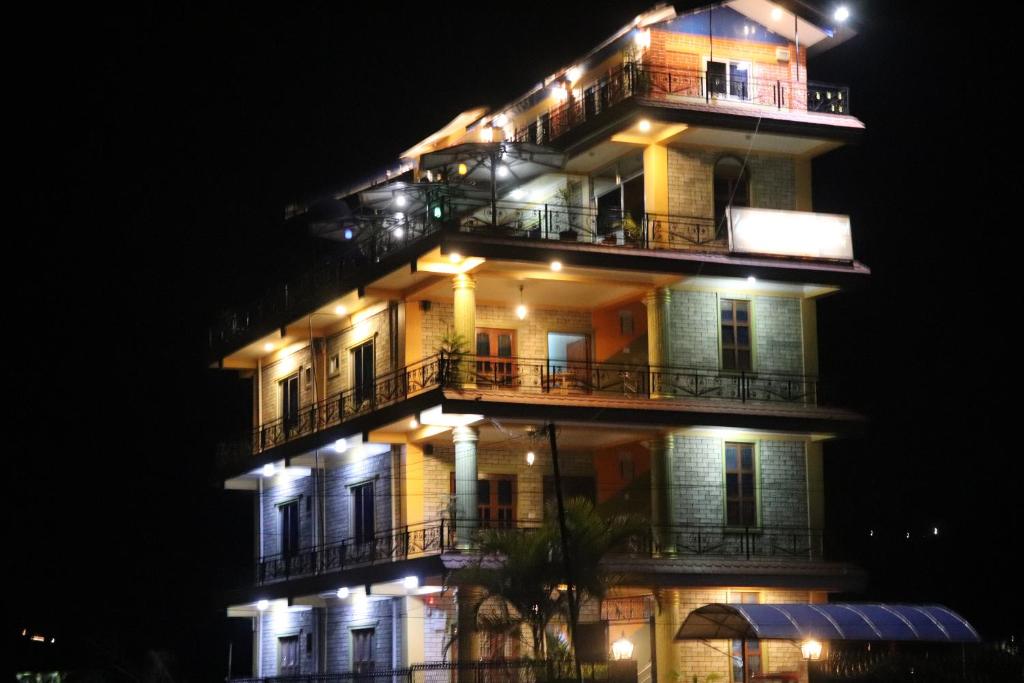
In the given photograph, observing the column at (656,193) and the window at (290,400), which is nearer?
the column at (656,193)

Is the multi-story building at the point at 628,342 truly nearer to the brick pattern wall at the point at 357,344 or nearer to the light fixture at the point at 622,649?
the brick pattern wall at the point at 357,344

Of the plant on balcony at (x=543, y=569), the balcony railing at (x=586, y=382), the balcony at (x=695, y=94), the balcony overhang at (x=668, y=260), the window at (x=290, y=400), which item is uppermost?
the balcony at (x=695, y=94)

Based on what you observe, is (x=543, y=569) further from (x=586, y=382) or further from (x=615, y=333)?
(x=615, y=333)

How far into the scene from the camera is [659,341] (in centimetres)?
4366

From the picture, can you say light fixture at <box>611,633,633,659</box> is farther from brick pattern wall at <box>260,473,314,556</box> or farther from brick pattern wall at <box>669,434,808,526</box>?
brick pattern wall at <box>260,473,314,556</box>

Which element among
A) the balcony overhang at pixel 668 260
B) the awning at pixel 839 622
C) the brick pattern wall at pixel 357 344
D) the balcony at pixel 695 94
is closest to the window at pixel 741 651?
the awning at pixel 839 622

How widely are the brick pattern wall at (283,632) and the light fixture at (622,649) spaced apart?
11.3m

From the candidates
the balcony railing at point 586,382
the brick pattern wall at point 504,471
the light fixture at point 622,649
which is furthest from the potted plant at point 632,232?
the light fixture at point 622,649

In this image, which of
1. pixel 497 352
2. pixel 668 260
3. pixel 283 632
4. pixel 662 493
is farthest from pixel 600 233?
pixel 283 632

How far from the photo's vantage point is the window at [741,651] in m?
43.0

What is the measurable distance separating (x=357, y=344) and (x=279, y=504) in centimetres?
791

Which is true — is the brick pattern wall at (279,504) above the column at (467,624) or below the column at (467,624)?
above

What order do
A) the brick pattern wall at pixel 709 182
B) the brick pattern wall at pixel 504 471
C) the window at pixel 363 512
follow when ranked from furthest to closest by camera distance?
the window at pixel 363 512
the brick pattern wall at pixel 504 471
the brick pattern wall at pixel 709 182

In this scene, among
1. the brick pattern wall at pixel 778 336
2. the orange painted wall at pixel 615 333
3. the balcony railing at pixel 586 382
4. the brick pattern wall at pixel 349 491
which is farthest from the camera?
the brick pattern wall at pixel 349 491
